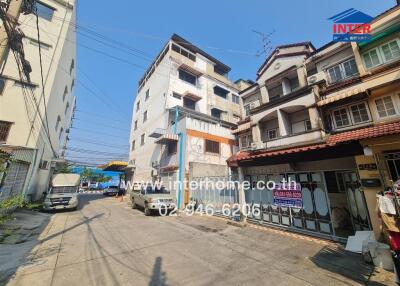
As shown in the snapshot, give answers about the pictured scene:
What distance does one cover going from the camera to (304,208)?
8500 mm

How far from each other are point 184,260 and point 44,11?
2390 cm

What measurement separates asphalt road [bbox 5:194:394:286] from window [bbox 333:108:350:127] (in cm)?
638

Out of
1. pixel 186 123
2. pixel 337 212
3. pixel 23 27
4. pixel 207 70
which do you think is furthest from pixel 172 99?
pixel 337 212

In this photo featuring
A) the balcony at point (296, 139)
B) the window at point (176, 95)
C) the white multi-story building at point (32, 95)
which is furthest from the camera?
the window at point (176, 95)

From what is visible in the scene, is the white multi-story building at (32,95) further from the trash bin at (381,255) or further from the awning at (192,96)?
the trash bin at (381,255)

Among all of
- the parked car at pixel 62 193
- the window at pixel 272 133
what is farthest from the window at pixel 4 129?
the window at pixel 272 133

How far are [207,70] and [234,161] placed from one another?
2101cm

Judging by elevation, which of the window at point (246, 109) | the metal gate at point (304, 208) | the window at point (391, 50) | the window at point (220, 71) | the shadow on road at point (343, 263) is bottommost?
the shadow on road at point (343, 263)

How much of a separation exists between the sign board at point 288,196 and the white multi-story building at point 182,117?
293 inches

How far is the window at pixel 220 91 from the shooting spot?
2814 cm

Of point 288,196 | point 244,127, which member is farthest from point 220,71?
point 288,196

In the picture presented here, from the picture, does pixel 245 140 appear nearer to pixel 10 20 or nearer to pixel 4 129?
pixel 10 20

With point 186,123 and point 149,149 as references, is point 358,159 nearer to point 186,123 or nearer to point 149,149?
point 186,123

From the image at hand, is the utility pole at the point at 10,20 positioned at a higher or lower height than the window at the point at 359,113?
higher
